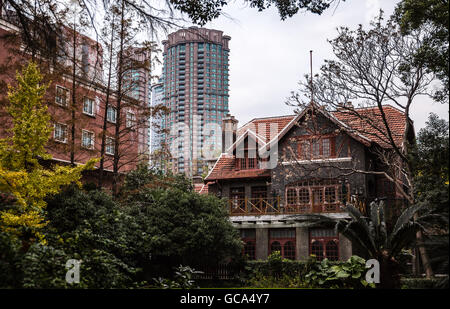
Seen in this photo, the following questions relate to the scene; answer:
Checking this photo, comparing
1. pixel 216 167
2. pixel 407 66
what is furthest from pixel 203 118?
pixel 407 66

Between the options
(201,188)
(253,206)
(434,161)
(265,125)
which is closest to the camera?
(434,161)

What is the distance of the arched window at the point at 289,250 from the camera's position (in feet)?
97.3

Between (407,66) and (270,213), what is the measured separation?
1262 cm

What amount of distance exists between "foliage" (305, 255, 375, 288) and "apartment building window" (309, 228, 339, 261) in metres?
8.10

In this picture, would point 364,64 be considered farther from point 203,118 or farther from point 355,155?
point 203,118

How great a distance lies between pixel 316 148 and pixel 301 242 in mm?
5976

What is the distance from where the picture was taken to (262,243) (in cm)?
3008

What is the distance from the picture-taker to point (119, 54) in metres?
23.6

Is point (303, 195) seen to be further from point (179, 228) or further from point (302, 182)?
point (179, 228)

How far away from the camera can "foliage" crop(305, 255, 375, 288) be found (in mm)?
17000

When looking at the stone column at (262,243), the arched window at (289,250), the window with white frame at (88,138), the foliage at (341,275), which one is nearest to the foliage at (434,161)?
the foliage at (341,275)

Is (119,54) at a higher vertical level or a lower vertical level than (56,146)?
higher

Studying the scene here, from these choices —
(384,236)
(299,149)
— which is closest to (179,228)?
(384,236)

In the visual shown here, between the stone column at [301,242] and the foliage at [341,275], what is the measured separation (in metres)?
8.31
